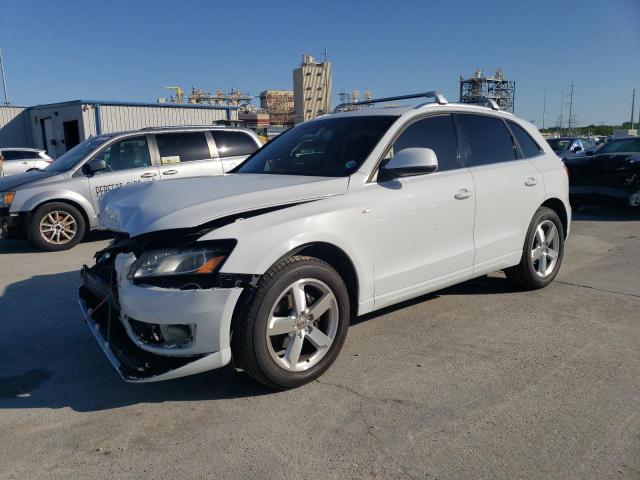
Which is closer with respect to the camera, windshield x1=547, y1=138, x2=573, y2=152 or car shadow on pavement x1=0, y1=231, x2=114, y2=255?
car shadow on pavement x1=0, y1=231, x2=114, y2=255

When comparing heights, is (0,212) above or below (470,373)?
above

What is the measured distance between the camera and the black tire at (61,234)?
7.58 metres

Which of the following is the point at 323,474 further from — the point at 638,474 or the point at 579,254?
the point at 579,254

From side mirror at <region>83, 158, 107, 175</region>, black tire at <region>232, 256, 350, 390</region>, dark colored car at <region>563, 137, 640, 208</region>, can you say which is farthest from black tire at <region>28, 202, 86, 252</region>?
dark colored car at <region>563, 137, 640, 208</region>

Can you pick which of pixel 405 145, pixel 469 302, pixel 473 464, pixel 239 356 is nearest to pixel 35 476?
pixel 239 356

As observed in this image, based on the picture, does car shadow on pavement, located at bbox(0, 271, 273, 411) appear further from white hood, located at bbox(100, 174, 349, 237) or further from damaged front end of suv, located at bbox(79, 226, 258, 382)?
white hood, located at bbox(100, 174, 349, 237)

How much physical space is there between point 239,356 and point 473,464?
1350 millimetres

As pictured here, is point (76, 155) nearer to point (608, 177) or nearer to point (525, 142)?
point (525, 142)

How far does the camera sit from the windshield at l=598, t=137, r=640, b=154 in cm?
1088

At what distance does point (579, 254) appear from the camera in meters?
7.00

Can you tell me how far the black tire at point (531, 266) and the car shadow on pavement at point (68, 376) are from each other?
9.60 ft

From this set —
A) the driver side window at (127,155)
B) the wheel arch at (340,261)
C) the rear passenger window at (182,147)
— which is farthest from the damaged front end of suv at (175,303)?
the rear passenger window at (182,147)

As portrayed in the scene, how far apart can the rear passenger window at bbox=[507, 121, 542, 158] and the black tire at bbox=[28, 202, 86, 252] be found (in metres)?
6.22

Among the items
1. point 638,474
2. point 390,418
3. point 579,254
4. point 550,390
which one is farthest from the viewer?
point 579,254
